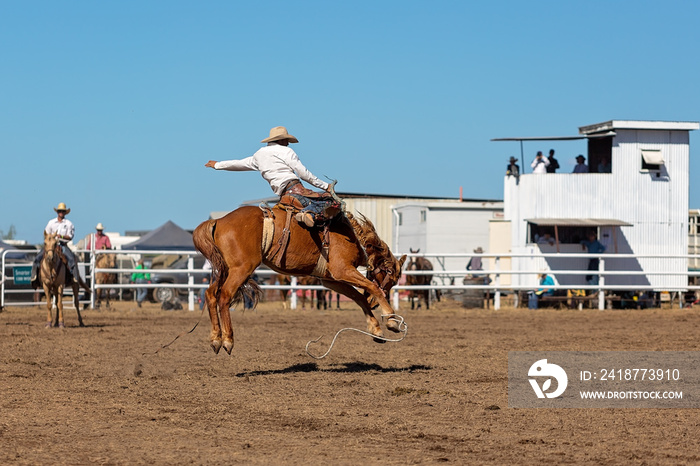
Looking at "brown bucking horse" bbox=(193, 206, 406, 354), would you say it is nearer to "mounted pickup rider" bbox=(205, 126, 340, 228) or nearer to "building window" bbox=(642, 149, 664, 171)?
"mounted pickup rider" bbox=(205, 126, 340, 228)

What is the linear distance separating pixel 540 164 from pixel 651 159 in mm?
3014

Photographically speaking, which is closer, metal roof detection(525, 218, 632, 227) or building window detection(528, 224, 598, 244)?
metal roof detection(525, 218, 632, 227)

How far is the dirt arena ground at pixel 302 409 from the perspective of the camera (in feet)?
15.6

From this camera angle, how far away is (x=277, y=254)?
328 inches

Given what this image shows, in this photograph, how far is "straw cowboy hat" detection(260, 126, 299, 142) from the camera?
28.2ft

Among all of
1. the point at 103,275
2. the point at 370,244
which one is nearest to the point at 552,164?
the point at 103,275

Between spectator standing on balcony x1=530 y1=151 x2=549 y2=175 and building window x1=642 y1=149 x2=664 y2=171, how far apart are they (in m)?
2.66

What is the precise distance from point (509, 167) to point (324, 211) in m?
18.1

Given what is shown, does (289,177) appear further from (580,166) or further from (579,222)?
(580,166)

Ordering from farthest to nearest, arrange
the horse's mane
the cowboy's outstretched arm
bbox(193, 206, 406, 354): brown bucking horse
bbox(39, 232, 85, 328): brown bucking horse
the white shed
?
the white shed, bbox(39, 232, 85, 328): brown bucking horse, the horse's mane, the cowboy's outstretched arm, bbox(193, 206, 406, 354): brown bucking horse

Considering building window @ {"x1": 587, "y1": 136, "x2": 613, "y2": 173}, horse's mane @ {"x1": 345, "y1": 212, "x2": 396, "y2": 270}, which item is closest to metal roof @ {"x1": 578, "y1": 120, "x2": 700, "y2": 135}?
building window @ {"x1": 587, "y1": 136, "x2": 613, "y2": 173}

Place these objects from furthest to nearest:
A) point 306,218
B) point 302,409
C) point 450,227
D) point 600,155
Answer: point 450,227, point 600,155, point 306,218, point 302,409

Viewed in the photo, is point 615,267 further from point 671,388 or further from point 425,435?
point 425,435

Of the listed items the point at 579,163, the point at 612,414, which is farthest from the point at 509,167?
the point at 612,414
